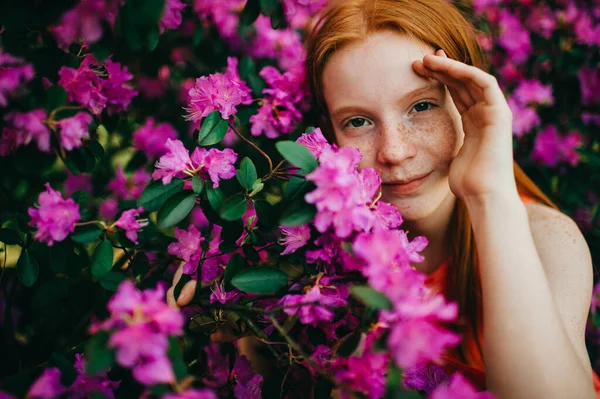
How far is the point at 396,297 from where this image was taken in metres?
0.73

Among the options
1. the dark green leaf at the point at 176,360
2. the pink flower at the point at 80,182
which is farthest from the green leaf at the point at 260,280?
the pink flower at the point at 80,182

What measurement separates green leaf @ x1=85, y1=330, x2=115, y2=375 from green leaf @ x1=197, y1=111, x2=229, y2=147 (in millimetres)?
485

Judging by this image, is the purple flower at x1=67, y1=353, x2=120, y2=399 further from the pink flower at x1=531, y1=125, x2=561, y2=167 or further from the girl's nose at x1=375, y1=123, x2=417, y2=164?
the pink flower at x1=531, y1=125, x2=561, y2=167

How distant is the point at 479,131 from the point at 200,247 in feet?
2.41

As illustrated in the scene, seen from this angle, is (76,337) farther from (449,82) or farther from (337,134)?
(449,82)

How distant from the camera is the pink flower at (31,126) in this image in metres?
1.00

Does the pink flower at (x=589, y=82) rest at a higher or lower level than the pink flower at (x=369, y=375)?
higher

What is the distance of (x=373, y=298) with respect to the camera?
69 cm

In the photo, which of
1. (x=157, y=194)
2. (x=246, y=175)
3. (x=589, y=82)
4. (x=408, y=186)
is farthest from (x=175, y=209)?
(x=589, y=82)

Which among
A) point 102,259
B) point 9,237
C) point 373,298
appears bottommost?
point 9,237

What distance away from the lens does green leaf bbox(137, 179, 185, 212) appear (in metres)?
0.99

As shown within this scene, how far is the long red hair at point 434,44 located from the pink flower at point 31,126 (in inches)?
27.6

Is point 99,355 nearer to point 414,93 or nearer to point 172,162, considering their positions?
point 172,162

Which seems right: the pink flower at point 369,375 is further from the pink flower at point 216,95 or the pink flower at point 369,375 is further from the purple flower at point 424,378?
the pink flower at point 216,95
